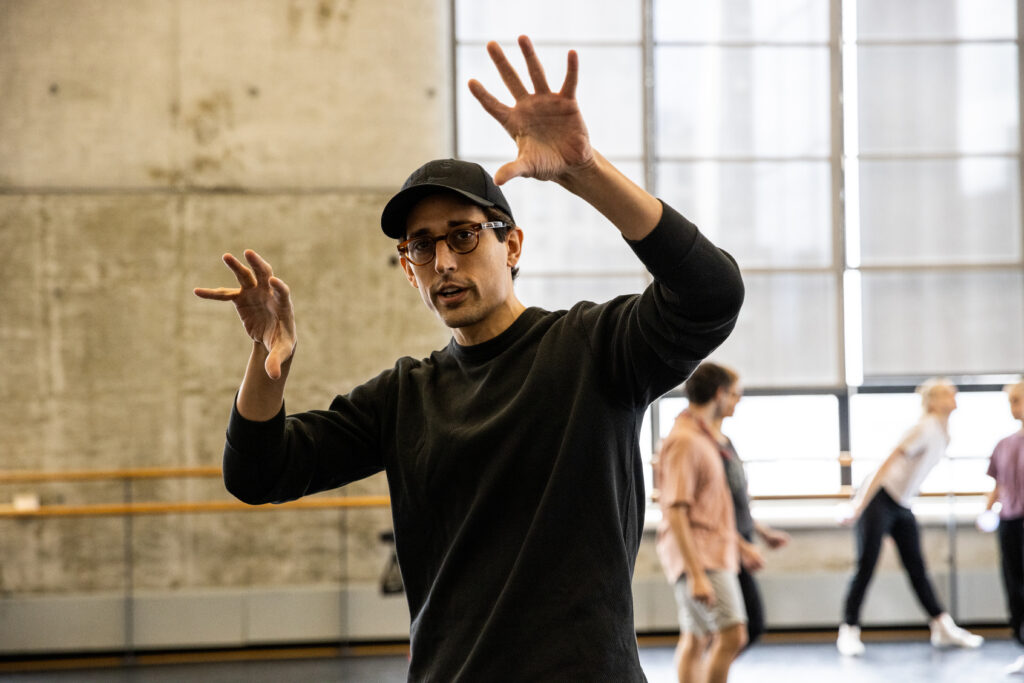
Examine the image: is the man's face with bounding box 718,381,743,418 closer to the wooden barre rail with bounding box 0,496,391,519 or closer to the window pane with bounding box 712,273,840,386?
the wooden barre rail with bounding box 0,496,391,519

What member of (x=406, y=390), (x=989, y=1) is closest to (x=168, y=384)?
(x=406, y=390)

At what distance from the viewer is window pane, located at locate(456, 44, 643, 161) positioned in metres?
7.58

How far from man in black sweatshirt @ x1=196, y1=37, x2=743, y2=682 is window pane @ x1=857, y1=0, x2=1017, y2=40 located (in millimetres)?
7036

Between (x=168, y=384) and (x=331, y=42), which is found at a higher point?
(x=331, y=42)

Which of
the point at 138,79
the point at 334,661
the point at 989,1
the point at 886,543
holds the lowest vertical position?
the point at 334,661

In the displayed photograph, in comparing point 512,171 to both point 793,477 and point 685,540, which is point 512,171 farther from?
point 793,477

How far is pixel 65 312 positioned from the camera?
265 inches

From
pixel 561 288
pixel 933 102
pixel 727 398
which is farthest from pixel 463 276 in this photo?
pixel 933 102

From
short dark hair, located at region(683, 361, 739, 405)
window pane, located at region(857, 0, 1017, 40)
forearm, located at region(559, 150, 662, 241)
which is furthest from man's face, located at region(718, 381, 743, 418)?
window pane, located at region(857, 0, 1017, 40)

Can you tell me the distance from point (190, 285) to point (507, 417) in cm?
578

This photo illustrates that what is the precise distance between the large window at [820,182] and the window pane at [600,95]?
16mm

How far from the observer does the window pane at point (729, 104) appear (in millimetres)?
7688

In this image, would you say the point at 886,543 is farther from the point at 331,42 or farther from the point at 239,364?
the point at 331,42

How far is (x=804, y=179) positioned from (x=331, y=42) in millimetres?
3580
